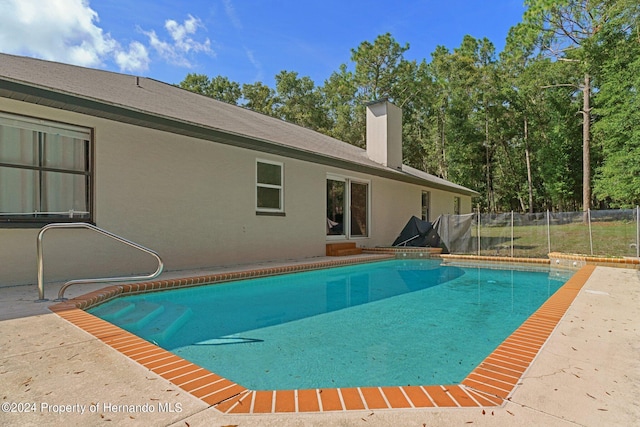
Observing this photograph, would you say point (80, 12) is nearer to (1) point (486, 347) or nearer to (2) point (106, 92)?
(2) point (106, 92)

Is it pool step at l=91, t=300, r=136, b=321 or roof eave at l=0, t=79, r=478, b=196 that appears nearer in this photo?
pool step at l=91, t=300, r=136, b=321

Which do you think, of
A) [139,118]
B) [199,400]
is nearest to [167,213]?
[139,118]

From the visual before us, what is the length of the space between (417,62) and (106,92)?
30901 millimetres

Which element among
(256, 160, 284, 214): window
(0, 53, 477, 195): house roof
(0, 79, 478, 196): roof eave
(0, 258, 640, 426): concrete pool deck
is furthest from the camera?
(256, 160, 284, 214): window

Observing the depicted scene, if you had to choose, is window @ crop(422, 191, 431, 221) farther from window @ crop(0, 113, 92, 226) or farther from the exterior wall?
window @ crop(0, 113, 92, 226)

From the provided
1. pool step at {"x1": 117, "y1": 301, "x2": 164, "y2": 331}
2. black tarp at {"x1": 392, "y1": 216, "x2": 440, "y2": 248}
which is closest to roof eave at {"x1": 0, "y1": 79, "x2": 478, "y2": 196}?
pool step at {"x1": 117, "y1": 301, "x2": 164, "y2": 331}

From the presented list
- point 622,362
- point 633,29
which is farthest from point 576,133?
point 622,362

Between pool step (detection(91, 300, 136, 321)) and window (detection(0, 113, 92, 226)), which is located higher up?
window (detection(0, 113, 92, 226))

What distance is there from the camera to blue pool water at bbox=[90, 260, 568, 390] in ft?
9.39

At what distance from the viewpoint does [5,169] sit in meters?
5.04

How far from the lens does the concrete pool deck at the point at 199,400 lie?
5.54 ft

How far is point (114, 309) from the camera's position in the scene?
452cm

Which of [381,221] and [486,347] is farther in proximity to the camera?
[381,221]

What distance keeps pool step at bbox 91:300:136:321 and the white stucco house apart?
1440 millimetres
